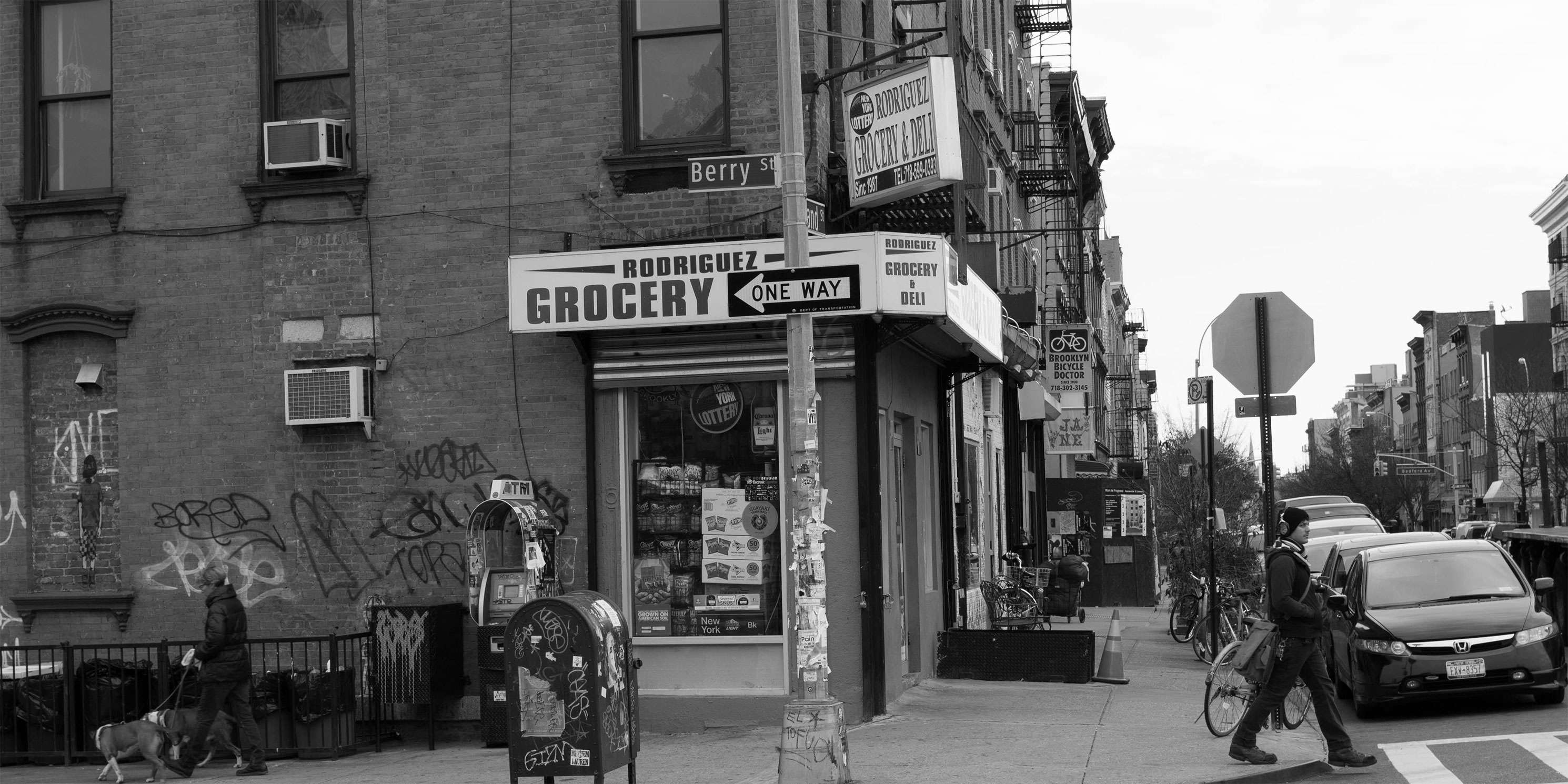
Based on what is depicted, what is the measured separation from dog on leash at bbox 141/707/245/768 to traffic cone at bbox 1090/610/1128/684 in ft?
29.1

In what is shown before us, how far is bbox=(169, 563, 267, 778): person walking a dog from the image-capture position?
12.8 metres

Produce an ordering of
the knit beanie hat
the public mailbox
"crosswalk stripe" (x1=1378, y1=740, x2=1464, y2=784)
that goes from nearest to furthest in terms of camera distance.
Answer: the public mailbox → "crosswalk stripe" (x1=1378, y1=740, x2=1464, y2=784) → the knit beanie hat

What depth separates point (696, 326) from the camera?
46.3 ft

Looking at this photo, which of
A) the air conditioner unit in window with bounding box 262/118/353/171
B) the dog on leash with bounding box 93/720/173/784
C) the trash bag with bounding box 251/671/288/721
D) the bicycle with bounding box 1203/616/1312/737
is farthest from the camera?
the air conditioner unit in window with bounding box 262/118/353/171

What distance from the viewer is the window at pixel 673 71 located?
14.3m

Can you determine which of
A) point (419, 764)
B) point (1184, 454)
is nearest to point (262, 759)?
point (419, 764)

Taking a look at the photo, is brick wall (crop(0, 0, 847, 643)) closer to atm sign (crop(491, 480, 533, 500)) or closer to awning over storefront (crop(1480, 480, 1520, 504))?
atm sign (crop(491, 480, 533, 500))

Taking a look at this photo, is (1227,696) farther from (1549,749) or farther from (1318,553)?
(1318,553)

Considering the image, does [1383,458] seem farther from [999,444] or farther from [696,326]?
[696,326]

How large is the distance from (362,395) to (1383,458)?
330ft

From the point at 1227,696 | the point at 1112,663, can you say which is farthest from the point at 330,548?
→ the point at 1112,663

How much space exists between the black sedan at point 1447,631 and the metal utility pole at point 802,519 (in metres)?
5.52

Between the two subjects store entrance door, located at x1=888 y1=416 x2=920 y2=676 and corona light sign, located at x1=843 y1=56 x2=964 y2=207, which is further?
store entrance door, located at x1=888 y1=416 x2=920 y2=676

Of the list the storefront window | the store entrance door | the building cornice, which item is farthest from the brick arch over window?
the building cornice
